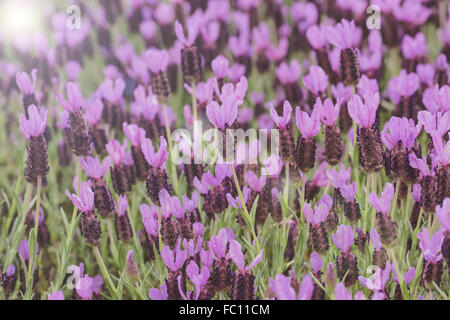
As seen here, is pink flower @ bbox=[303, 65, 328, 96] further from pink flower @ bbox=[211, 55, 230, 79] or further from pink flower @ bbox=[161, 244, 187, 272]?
pink flower @ bbox=[161, 244, 187, 272]

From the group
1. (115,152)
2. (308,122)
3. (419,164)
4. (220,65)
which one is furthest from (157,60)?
(419,164)

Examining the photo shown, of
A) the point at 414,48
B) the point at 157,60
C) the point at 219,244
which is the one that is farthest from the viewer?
the point at 414,48

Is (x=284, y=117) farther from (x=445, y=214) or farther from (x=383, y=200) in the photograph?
(x=445, y=214)

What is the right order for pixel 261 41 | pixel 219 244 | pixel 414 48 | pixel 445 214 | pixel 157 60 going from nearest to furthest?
pixel 445 214, pixel 219 244, pixel 157 60, pixel 414 48, pixel 261 41

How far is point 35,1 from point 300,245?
1811 millimetres

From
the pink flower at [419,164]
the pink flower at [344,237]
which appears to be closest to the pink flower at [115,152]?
the pink flower at [344,237]

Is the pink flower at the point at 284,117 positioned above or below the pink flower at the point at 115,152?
above

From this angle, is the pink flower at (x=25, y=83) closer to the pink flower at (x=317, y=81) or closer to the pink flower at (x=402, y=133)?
the pink flower at (x=317, y=81)

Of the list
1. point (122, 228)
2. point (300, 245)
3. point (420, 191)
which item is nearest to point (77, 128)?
point (122, 228)

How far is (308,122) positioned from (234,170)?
0.65 feet

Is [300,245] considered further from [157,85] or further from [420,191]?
[157,85]

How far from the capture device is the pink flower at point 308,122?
1.15m

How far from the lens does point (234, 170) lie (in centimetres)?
125

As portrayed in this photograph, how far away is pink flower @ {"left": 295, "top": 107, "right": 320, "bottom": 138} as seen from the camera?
1.15 metres
